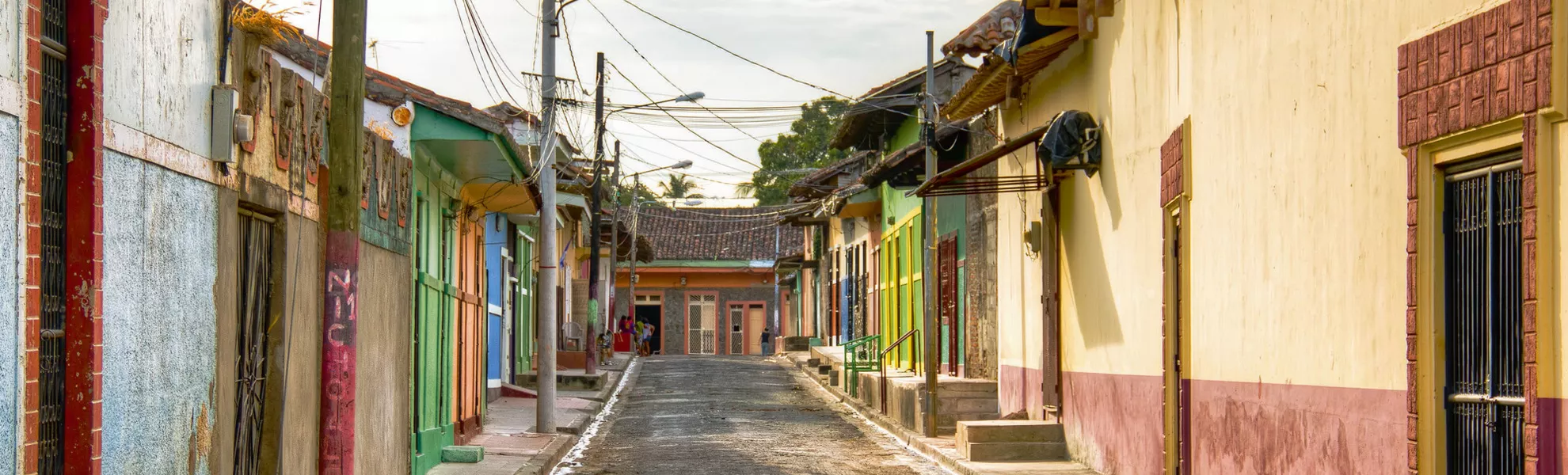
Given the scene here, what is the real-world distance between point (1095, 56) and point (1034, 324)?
3516 mm

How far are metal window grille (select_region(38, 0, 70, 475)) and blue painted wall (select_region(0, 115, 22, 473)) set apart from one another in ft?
0.90

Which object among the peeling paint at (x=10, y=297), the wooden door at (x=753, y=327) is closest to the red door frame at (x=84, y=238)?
the peeling paint at (x=10, y=297)

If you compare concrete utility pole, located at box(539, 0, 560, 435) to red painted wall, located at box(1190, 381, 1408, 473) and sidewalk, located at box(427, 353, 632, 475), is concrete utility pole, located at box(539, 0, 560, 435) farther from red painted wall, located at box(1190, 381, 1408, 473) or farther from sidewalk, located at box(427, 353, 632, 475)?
red painted wall, located at box(1190, 381, 1408, 473)

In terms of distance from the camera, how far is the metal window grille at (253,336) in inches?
339

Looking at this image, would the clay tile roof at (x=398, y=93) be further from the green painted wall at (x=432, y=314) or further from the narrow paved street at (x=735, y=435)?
the narrow paved street at (x=735, y=435)

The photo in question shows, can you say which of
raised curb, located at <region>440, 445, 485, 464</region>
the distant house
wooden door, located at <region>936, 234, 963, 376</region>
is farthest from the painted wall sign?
the distant house

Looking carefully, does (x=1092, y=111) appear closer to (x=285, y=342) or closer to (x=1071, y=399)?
(x=1071, y=399)

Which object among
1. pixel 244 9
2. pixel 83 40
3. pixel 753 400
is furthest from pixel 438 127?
pixel 753 400

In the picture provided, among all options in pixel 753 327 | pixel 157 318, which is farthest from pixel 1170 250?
pixel 753 327

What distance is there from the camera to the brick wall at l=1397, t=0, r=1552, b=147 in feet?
19.9

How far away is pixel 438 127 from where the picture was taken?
1372cm

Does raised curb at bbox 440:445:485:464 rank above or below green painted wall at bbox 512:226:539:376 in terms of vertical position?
below

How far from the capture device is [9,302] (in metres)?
5.42

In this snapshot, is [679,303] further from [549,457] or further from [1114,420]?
[1114,420]
